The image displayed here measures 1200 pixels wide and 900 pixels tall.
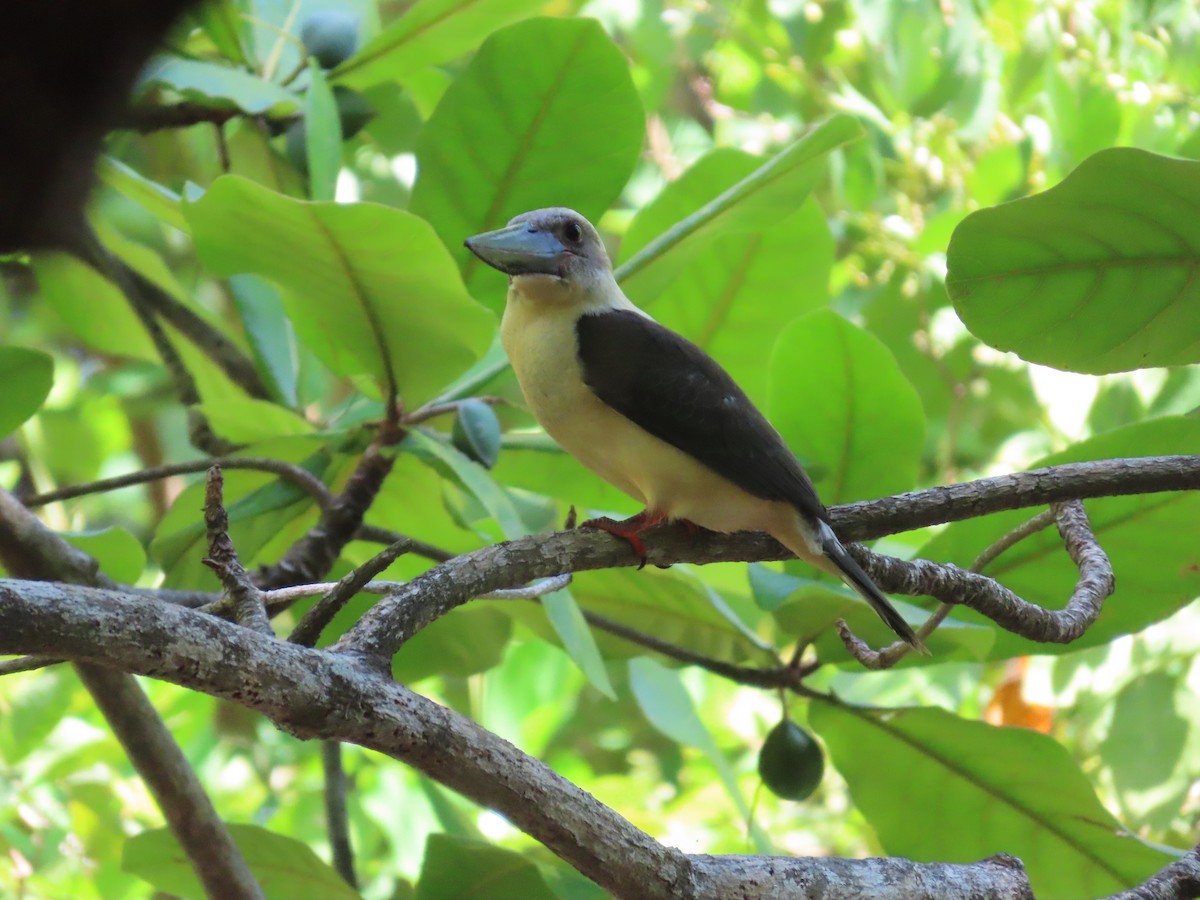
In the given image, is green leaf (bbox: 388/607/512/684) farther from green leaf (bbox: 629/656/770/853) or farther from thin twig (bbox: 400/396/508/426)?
thin twig (bbox: 400/396/508/426)

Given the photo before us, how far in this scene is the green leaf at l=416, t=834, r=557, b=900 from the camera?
180 cm

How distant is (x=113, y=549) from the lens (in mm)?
1945

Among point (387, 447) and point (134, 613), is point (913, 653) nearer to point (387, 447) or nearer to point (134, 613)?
point (387, 447)

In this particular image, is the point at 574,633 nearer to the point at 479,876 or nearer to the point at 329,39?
the point at 479,876

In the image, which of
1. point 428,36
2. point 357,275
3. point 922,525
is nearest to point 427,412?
point 357,275

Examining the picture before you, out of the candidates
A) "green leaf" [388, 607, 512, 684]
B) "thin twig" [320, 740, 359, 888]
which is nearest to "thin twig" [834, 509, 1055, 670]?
"green leaf" [388, 607, 512, 684]

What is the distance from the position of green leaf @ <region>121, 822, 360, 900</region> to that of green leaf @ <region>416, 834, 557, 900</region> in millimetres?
175

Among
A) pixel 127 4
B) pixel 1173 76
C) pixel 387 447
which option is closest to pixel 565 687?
pixel 387 447

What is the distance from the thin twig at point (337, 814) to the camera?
2309mm

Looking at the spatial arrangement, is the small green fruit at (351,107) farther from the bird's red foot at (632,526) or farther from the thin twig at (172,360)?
the bird's red foot at (632,526)

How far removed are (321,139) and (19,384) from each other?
611mm

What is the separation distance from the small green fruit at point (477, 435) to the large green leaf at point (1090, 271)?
691 millimetres

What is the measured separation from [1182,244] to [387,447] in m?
1.20

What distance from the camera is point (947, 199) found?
136 inches
